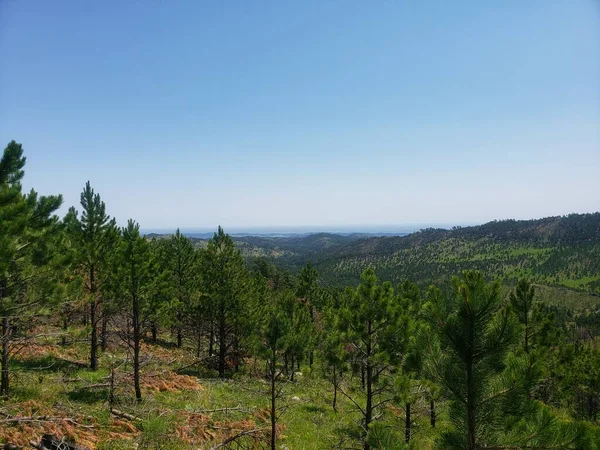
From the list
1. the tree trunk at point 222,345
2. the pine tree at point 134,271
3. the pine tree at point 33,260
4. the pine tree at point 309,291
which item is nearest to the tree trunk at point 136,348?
the pine tree at point 134,271

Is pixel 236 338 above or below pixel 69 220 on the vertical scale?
below

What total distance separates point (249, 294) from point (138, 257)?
12112 mm

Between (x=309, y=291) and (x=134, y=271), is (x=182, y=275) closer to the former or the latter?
(x=309, y=291)

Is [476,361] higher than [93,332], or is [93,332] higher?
[476,361]

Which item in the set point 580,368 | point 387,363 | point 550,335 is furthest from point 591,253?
point 387,363

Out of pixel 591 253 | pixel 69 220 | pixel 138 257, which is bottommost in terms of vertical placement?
pixel 591 253

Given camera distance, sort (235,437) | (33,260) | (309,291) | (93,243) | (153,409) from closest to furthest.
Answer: (33,260) → (235,437) → (153,409) → (93,243) → (309,291)

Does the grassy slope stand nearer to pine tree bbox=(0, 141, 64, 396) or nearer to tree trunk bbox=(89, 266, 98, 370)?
tree trunk bbox=(89, 266, 98, 370)

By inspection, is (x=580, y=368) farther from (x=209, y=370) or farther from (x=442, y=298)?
(x=442, y=298)

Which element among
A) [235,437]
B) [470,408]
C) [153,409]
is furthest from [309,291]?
[470,408]

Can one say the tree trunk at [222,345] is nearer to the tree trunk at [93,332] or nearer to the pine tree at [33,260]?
the tree trunk at [93,332]

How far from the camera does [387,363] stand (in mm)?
11234

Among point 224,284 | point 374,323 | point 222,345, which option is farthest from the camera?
point 222,345

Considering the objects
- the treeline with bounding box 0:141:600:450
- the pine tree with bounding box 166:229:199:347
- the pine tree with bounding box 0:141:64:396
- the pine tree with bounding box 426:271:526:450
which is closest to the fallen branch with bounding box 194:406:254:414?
the treeline with bounding box 0:141:600:450
